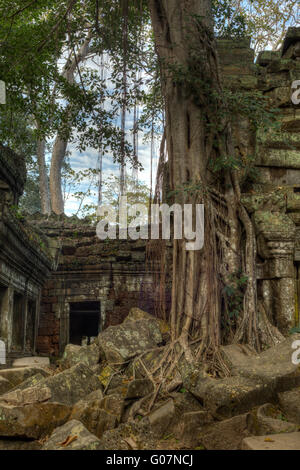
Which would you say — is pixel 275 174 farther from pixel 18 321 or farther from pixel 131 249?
pixel 18 321

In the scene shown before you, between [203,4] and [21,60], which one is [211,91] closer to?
[203,4]

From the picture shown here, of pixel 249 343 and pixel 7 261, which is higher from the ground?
pixel 7 261

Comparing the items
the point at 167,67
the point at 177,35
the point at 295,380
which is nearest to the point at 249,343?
the point at 295,380

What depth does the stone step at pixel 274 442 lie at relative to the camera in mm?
2604

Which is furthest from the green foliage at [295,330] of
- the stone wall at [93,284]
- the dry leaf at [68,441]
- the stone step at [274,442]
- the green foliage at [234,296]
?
the stone wall at [93,284]

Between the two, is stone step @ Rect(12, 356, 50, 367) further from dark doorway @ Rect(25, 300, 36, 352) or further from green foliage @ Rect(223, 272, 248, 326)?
green foliage @ Rect(223, 272, 248, 326)

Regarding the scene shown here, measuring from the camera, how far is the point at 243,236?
18.8ft

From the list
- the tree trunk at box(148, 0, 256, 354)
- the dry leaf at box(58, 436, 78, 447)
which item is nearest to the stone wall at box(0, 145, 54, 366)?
the tree trunk at box(148, 0, 256, 354)

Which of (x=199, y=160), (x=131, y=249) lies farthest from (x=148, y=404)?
(x=131, y=249)

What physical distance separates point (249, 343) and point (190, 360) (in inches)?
31.6

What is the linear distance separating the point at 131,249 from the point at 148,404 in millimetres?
5209

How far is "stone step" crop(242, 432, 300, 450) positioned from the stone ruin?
2.80 meters

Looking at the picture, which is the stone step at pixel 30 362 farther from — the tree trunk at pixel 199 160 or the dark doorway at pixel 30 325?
the tree trunk at pixel 199 160

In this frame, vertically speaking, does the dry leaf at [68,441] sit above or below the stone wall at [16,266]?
below
